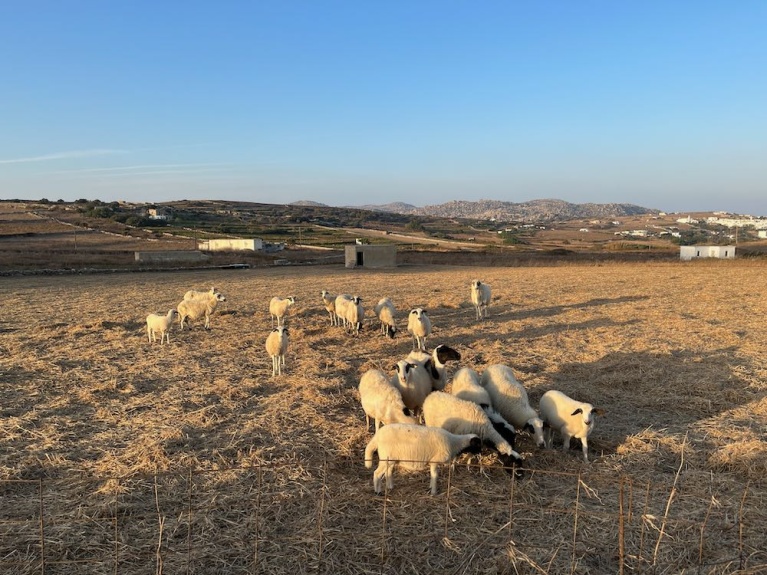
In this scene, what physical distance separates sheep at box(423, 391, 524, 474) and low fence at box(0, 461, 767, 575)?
1.14 ft

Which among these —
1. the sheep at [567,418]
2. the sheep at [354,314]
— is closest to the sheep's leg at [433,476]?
the sheep at [567,418]

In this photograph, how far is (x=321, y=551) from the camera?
17.4ft

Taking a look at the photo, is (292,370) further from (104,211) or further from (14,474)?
(104,211)

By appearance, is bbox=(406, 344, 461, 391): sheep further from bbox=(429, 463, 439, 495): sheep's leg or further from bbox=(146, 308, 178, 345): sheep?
bbox=(146, 308, 178, 345): sheep

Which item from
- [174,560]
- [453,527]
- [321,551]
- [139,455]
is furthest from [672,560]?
[139,455]

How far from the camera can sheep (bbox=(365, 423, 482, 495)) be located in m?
6.54

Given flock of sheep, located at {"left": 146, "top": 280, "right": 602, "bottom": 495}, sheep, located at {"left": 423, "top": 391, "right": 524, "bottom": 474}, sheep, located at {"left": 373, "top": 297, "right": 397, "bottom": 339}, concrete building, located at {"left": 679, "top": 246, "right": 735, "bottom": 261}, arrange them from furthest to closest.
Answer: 1. concrete building, located at {"left": 679, "top": 246, "right": 735, "bottom": 261}
2. sheep, located at {"left": 373, "top": 297, "right": 397, "bottom": 339}
3. sheep, located at {"left": 423, "top": 391, "right": 524, "bottom": 474}
4. flock of sheep, located at {"left": 146, "top": 280, "right": 602, "bottom": 495}

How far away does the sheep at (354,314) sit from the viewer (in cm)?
1641

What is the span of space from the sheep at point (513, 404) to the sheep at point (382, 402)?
4.91 ft

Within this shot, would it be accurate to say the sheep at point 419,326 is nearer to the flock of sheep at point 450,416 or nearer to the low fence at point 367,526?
the flock of sheep at point 450,416

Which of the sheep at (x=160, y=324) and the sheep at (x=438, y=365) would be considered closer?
the sheep at (x=438, y=365)

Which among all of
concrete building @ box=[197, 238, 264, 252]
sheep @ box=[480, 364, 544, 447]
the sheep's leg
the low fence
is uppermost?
concrete building @ box=[197, 238, 264, 252]

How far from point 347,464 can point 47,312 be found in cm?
1890

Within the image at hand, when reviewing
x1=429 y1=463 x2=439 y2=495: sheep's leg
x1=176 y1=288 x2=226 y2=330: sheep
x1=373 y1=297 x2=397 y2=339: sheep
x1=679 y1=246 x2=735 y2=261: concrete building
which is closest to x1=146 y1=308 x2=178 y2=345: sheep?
x1=176 y1=288 x2=226 y2=330: sheep
